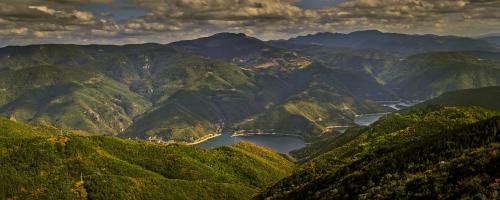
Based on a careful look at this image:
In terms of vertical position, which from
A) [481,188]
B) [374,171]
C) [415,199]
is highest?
[481,188]

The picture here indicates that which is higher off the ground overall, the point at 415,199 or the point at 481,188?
the point at 481,188

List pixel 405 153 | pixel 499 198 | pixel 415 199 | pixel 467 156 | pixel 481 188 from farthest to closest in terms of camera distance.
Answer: pixel 405 153, pixel 467 156, pixel 415 199, pixel 481 188, pixel 499 198

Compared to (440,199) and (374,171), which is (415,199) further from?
(374,171)

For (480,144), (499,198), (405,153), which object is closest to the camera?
(499,198)

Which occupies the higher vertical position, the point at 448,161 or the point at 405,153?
the point at 448,161

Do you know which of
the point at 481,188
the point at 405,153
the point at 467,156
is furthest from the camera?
the point at 405,153

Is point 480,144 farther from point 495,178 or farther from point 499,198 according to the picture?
point 499,198

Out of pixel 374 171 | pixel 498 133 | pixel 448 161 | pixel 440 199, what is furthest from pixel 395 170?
pixel 440 199

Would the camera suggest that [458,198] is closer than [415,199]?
Yes

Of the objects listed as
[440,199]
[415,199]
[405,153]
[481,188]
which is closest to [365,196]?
[415,199]
